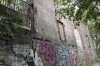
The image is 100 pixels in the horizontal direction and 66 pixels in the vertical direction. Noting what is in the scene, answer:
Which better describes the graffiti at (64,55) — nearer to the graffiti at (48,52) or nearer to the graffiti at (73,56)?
the graffiti at (73,56)

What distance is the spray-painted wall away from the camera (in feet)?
17.6

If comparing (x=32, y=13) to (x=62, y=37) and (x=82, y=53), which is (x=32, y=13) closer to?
(x=62, y=37)

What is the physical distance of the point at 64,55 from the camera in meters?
9.52

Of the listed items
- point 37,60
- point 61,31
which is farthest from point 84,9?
point 37,60

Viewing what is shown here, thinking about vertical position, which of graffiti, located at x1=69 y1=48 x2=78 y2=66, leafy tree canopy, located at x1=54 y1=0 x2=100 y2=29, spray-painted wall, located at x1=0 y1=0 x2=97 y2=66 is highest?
leafy tree canopy, located at x1=54 y1=0 x2=100 y2=29

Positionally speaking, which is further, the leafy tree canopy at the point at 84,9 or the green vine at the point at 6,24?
the leafy tree canopy at the point at 84,9

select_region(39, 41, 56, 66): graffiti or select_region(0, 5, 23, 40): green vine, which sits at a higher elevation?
select_region(0, 5, 23, 40): green vine

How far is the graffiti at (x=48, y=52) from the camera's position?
7.15m

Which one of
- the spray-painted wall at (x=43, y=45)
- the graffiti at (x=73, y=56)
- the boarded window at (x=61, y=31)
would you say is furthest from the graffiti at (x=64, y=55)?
the boarded window at (x=61, y=31)

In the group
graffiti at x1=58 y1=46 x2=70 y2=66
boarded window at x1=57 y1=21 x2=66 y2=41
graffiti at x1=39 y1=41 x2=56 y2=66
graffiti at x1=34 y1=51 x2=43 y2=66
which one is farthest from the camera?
boarded window at x1=57 y1=21 x2=66 y2=41

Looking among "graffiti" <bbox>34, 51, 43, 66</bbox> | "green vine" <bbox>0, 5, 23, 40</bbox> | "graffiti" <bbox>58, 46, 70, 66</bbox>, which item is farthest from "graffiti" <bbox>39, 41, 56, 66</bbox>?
"green vine" <bbox>0, 5, 23, 40</bbox>

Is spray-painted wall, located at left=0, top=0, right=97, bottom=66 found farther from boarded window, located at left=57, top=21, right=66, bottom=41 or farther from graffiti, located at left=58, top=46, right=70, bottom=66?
boarded window, located at left=57, top=21, right=66, bottom=41

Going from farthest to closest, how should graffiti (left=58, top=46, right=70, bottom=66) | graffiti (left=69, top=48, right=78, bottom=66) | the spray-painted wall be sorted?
1. graffiti (left=69, top=48, right=78, bottom=66)
2. graffiti (left=58, top=46, right=70, bottom=66)
3. the spray-painted wall

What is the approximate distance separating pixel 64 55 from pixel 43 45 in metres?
2.79
